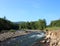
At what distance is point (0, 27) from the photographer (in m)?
92.6

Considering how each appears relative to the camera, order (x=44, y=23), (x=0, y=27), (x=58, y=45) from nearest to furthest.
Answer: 1. (x=58, y=45)
2. (x=0, y=27)
3. (x=44, y=23)

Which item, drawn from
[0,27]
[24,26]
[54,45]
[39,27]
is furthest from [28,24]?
[54,45]

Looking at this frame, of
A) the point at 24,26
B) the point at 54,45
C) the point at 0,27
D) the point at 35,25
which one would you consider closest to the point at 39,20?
the point at 35,25

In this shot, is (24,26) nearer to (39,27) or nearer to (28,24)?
(28,24)

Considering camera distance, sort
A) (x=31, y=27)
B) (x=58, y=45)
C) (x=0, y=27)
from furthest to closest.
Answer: (x=31, y=27)
(x=0, y=27)
(x=58, y=45)

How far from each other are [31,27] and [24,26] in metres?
6.43

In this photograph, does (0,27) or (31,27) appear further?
(31,27)

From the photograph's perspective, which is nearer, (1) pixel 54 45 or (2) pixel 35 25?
(1) pixel 54 45

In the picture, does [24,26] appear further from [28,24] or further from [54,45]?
[54,45]

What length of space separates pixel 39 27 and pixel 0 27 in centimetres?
4611

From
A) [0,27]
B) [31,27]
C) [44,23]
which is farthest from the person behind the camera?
[31,27]

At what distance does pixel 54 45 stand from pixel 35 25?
10475cm

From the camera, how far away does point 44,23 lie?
424 ft

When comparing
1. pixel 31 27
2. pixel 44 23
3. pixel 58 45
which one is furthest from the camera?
pixel 31 27
